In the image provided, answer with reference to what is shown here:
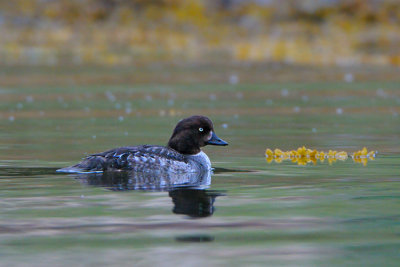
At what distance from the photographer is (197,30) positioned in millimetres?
66500

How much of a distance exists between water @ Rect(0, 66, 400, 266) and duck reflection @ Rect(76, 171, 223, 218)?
0.03 metres

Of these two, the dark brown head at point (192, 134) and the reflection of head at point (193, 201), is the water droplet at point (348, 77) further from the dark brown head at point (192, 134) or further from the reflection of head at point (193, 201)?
the reflection of head at point (193, 201)

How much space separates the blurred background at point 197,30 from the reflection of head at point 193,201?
33520mm

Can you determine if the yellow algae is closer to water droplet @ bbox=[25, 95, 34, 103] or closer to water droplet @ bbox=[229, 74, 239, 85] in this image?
water droplet @ bbox=[25, 95, 34, 103]

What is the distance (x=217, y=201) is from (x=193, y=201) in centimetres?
26

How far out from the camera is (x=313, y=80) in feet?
109

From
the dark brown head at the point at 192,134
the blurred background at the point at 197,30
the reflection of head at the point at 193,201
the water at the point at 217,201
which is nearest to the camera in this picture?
the water at the point at 217,201

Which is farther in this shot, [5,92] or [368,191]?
[5,92]

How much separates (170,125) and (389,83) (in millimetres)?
13208

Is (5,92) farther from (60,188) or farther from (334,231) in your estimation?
(334,231)

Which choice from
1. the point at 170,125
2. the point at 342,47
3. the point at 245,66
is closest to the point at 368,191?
the point at 170,125

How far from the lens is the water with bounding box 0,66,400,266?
26.1ft

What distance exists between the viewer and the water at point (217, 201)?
7.95 meters

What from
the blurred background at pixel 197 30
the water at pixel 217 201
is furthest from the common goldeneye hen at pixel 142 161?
the blurred background at pixel 197 30
